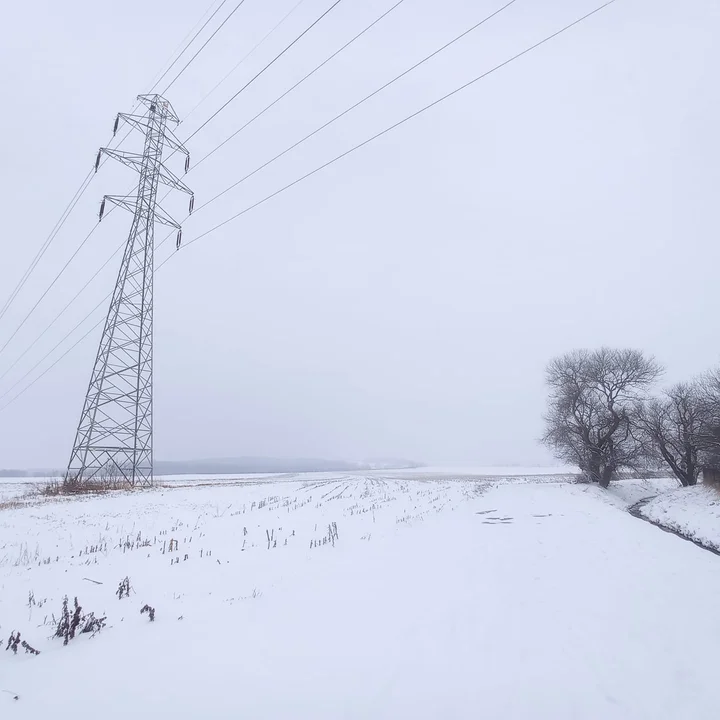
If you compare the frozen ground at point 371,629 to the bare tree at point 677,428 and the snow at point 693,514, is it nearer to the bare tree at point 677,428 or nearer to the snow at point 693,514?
the snow at point 693,514

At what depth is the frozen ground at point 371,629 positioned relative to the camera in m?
3.52

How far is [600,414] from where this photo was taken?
113 ft

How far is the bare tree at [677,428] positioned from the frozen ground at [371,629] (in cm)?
2593

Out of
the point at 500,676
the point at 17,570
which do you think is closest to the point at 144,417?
the point at 17,570

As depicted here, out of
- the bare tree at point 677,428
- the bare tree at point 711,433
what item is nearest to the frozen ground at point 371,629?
the bare tree at point 711,433

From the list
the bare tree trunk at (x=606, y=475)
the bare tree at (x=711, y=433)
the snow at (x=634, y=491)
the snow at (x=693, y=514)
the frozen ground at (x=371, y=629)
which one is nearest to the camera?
the frozen ground at (x=371, y=629)

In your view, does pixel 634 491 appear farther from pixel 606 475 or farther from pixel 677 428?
pixel 677 428

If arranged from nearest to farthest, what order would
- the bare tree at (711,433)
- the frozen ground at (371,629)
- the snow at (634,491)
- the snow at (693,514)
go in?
the frozen ground at (371,629), the snow at (693,514), the bare tree at (711,433), the snow at (634,491)

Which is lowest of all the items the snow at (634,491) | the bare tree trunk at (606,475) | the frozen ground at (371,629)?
the snow at (634,491)

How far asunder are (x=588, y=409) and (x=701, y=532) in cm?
2295

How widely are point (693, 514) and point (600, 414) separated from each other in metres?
18.3

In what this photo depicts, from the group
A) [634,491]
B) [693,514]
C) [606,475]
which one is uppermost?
[693,514]

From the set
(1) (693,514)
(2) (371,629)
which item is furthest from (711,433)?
(2) (371,629)

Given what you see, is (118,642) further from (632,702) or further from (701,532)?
(701,532)
